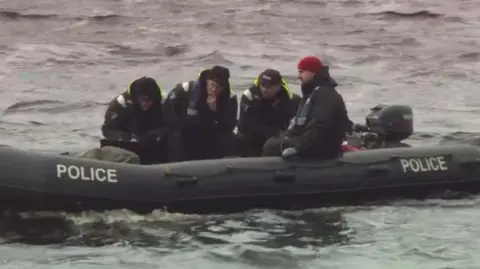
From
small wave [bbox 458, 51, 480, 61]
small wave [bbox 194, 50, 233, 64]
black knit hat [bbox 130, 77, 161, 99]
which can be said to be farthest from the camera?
small wave [bbox 458, 51, 480, 61]

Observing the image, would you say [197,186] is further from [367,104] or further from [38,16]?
[38,16]

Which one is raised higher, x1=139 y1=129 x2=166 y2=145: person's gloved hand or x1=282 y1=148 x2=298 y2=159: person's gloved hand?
x1=139 y1=129 x2=166 y2=145: person's gloved hand

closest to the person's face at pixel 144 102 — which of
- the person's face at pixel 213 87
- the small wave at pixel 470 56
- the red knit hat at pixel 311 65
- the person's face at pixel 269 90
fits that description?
the person's face at pixel 213 87

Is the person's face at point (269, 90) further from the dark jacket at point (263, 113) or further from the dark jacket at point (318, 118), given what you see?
the dark jacket at point (318, 118)

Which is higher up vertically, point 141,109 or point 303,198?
point 141,109

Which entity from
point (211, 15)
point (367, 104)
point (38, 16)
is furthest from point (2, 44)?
point (367, 104)

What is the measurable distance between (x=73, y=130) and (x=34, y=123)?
795 millimetres

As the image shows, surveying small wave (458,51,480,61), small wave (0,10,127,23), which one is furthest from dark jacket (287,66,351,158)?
small wave (0,10,127,23)

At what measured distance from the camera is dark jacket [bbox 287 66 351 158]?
391 inches

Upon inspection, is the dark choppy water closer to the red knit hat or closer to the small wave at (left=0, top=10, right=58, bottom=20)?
the small wave at (left=0, top=10, right=58, bottom=20)

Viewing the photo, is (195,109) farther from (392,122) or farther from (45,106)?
(45,106)

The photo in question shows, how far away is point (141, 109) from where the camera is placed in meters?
10.2

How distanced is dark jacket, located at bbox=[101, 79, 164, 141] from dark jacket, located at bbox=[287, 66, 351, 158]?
1.26 meters

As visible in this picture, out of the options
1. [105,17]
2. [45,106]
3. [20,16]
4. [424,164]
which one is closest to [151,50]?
[105,17]
